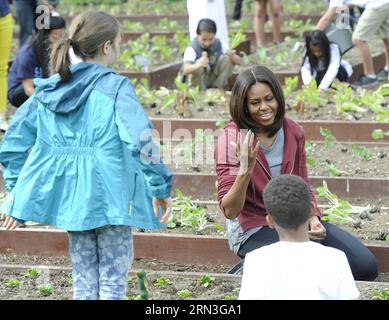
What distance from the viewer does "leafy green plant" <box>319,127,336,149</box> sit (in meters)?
8.42

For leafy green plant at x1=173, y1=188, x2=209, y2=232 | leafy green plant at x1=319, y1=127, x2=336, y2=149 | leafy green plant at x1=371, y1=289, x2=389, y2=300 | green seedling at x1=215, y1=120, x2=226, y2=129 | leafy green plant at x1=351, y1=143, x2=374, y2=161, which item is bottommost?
leafy green plant at x1=371, y1=289, x2=389, y2=300

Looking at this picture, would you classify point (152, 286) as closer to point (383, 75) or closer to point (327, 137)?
point (327, 137)

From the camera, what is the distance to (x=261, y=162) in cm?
557

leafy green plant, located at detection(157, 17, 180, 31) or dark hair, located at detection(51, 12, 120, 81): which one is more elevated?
dark hair, located at detection(51, 12, 120, 81)

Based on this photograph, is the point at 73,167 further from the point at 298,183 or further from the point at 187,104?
the point at 187,104

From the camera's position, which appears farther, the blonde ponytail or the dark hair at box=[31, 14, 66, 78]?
the dark hair at box=[31, 14, 66, 78]

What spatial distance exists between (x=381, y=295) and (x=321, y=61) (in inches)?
211

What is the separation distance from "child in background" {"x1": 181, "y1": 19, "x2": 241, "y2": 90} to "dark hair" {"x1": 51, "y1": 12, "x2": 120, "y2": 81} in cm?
534

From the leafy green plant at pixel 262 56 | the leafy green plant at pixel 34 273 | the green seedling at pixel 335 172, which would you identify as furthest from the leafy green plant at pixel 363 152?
the leafy green plant at pixel 262 56

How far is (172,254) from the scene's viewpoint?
6.49 m

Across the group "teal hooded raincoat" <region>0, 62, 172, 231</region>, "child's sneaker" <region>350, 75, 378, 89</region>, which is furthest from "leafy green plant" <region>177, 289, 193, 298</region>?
"child's sneaker" <region>350, 75, 378, 89</region>

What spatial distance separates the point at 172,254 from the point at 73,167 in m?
1.89

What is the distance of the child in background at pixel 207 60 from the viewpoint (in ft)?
34.1

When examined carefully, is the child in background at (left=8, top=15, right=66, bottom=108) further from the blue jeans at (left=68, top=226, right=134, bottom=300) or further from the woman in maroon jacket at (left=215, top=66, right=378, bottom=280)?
the blue jeans at (left=68, top=226, right=134, bottom=300)
